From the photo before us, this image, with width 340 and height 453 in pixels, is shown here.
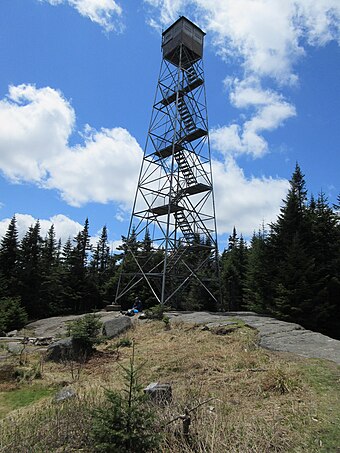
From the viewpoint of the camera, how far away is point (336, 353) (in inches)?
316

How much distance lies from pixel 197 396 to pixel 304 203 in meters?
22.0

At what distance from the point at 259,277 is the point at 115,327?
12825 millimetres

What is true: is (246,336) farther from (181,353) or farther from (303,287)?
(303,287)

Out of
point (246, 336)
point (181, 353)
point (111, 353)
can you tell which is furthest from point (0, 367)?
point (246, 336)

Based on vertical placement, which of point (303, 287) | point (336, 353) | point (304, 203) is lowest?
point (336, 353)

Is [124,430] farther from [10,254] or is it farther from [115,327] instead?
[10,254]

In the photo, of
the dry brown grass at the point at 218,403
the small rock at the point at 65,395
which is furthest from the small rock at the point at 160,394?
the small rock at the point at 65,395

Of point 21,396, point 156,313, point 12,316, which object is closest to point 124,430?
point 21,396

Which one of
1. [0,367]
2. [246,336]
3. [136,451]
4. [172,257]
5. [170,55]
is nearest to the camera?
[136,451]

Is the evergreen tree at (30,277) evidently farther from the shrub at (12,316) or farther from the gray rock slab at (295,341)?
the gray rock slab at (295,341)

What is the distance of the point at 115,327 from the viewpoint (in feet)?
45.8

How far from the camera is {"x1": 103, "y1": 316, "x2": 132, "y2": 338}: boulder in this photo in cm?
1356

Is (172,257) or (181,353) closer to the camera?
(181,353)

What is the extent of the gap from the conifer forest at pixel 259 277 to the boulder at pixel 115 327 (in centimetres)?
698
